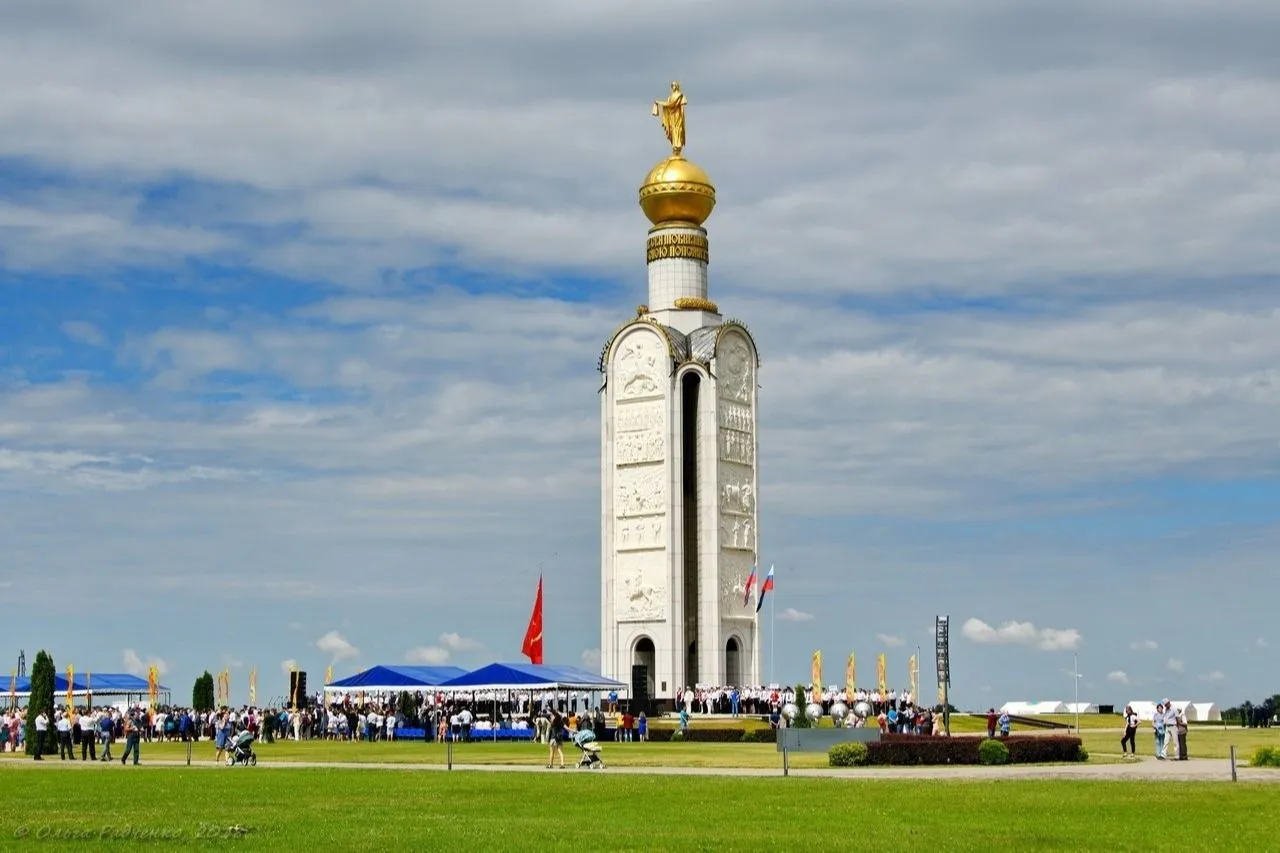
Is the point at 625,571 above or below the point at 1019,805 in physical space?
above

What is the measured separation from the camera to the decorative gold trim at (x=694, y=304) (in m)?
74.7

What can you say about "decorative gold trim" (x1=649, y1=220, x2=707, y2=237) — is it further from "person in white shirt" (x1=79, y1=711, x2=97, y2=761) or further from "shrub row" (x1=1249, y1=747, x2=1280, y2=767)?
"shrub row" (x1=1249, y1=747, x2=1280, y2=767)

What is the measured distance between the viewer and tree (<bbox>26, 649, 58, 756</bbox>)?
45.4 meters

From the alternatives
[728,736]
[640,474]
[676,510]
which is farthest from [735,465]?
[728,736]

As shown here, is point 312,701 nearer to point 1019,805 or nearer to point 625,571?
point 625,571

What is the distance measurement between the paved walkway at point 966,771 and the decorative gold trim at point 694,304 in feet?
127

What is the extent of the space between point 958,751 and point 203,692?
36324mm

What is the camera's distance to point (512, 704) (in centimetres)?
Answer: 6325

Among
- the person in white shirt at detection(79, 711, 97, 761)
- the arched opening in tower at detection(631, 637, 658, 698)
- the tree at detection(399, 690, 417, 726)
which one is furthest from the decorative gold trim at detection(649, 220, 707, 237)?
the person in white shirt at detection(79, 711, 97, 761)

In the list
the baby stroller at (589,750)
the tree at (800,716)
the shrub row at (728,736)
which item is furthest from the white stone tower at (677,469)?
the baby stroller at (589,750)

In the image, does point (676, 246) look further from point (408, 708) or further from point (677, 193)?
point (408, 708)

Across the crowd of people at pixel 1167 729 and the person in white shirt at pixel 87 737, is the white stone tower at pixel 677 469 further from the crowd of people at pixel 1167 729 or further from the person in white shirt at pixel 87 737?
the crowd of people at pixel 1167 729

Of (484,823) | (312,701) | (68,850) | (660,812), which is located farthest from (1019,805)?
(312,701)

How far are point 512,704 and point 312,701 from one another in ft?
26.5
